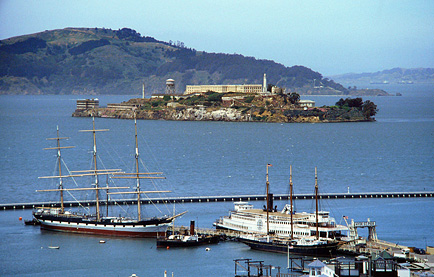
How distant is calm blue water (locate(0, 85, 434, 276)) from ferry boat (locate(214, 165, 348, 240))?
2760 millimetres

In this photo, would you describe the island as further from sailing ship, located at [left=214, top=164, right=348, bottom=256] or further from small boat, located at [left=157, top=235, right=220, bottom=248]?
small boat, located at [left=157, top=235, right=220, bottom=248]

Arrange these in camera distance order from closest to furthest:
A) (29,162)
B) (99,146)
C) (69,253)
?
(69,253)
(29,162)
(99,146)

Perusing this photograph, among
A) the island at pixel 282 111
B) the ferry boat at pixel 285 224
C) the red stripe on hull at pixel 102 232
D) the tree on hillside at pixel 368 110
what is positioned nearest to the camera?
the ferry boat at pixel 285 224

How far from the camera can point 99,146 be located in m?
127

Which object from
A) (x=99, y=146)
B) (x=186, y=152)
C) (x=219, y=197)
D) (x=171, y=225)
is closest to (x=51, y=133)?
(x=99, y=146)

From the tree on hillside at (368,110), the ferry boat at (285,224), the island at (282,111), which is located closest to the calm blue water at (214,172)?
the ferry boat at (285,224)

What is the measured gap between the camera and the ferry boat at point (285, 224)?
176ft

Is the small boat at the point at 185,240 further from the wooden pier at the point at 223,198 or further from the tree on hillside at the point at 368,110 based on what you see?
the tree on hillside at the point at 368,110

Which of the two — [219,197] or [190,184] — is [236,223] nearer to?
[219,197]

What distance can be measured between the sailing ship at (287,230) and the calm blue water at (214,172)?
125cm

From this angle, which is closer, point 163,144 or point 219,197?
point 219,197

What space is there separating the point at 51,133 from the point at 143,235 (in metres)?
101

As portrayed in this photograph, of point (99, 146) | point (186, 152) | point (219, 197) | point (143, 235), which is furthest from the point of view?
point (99, 146)

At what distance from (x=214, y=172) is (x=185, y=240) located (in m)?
38.3
